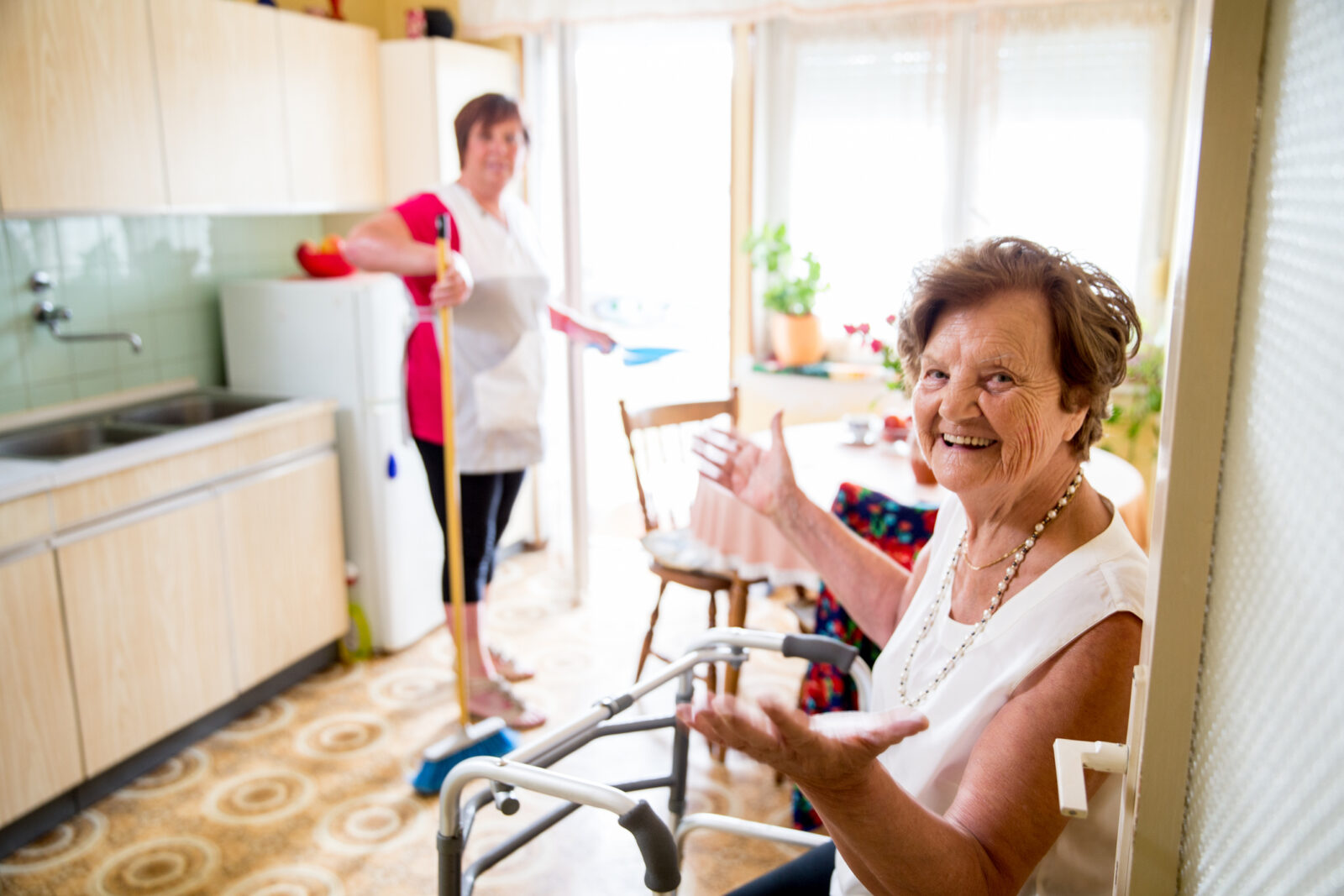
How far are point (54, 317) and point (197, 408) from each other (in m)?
0.49

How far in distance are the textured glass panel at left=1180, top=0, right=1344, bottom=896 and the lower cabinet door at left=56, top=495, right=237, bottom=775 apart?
97.5 inches

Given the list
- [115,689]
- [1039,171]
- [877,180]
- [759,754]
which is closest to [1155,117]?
[1039,171]

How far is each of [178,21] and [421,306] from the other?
42.9 inches

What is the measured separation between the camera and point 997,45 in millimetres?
3584

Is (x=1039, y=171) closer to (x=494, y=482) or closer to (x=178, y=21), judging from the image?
(x=494, y=482)

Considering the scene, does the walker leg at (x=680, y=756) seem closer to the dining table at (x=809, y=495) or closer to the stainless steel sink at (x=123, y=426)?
the dining table at (x=809, y=495)

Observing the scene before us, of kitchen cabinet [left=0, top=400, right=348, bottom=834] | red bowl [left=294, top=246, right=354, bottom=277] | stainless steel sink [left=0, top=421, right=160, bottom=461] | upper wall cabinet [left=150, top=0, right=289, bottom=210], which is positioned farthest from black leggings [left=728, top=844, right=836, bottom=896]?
red bowl [left=294, top=246, right=354, bottom=277]

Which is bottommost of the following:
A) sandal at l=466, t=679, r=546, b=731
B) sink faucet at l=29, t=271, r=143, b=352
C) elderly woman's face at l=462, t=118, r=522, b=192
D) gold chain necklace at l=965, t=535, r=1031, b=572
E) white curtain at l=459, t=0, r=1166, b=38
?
sandal at l=466, t=679, r=546, b=731

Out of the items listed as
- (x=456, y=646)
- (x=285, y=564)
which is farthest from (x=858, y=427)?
(x=285, y=564)

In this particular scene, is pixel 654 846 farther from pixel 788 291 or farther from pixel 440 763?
pixel 788 291

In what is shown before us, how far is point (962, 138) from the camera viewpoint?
373cm

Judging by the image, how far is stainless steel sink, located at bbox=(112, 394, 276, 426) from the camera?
308 centimetres

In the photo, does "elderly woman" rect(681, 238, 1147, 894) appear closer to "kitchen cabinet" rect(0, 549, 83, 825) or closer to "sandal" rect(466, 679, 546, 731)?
"sandal" rect(466, 679, 546, 731)

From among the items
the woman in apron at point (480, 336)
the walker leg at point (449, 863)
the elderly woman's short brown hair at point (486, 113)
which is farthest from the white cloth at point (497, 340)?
the walker leg at point (449, 863)
